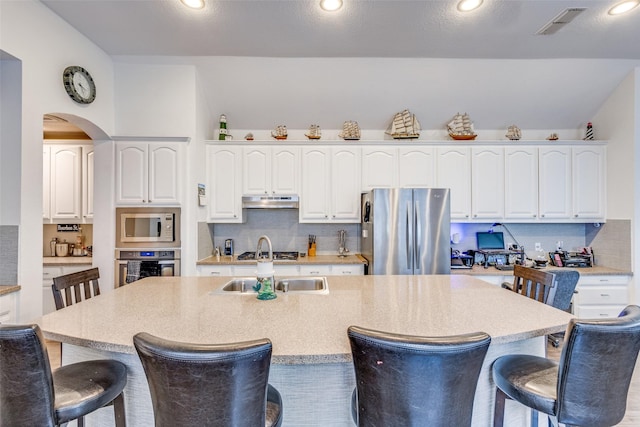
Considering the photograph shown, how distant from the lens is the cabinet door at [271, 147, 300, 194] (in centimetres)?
396

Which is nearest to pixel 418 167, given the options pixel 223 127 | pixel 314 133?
pixel 314 133

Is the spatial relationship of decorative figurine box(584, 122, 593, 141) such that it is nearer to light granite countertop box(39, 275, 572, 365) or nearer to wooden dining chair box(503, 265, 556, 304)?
wooden dining chair box(503, 265, 556, 304)

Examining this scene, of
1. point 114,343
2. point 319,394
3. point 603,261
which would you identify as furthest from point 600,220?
point 114,343

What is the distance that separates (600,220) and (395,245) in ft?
8.98

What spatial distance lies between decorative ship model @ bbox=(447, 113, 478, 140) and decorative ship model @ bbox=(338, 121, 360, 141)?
1.24m

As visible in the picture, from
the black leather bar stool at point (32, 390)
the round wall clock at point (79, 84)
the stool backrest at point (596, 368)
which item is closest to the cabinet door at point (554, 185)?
the stool backrest at point (596, 368)

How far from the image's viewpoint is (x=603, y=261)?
397 cm

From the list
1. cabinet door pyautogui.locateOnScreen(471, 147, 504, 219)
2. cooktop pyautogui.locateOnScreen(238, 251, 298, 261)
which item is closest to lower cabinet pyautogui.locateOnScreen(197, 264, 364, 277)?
cooktop pyautogui.locateOnScreen(238, 251, 298, 261)

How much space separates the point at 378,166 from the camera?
398 cm

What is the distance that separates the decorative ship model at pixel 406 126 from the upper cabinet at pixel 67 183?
3.94 metres

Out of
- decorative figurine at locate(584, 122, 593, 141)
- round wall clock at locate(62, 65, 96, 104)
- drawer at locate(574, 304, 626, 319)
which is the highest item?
round wall clock at locate(62, 65, 96, 104)

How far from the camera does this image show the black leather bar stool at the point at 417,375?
93 cm

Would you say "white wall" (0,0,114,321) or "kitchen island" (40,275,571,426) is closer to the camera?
"kitchen island" (40,275,571,426)

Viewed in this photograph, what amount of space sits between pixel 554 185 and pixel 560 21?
1957 mm
